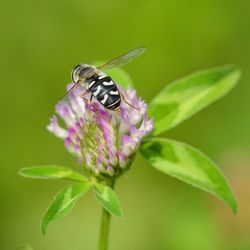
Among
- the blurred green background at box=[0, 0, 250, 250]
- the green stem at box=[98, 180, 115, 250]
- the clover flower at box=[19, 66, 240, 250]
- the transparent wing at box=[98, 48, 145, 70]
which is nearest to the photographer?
the green stem at box=[98, 180, 115, 250]

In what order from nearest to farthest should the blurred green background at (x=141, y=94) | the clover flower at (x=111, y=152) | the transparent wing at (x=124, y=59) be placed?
the clover flower at (x=111, y=152), the transparent wing at (x=124, y=59), the blurred green background at (x=141, y=94)

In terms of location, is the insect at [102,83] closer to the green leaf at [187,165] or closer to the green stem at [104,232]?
the green leaf at [187,165]

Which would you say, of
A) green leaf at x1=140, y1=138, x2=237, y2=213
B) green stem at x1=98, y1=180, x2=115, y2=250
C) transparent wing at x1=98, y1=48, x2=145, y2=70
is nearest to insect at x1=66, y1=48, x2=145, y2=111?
transparent wing at x1=98, y1=48, x2=145, y2=70

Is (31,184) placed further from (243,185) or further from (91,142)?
(91,142)

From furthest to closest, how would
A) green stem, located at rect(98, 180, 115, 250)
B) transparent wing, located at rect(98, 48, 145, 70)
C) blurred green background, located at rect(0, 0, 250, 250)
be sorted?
blurred green background, located at rect(0, 0, 250, 250)
transparent wing, located at rect(98, 48, 145, 70)
green stem, located at rect(98, 180, 115, 250)

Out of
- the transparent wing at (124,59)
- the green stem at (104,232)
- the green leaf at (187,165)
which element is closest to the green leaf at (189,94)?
the green leaf at (187,165)

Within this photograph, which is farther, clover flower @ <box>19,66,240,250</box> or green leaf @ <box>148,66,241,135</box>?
green leaf @ <box>148,66,241,135</box>

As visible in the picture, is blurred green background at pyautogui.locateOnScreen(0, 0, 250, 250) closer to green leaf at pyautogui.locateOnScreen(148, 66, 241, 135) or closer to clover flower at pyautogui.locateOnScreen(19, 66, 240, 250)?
green leaf at pyautogui.locateOnScreen(148, 66, 241, 135)

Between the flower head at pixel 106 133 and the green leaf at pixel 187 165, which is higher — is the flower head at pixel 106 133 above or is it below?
above

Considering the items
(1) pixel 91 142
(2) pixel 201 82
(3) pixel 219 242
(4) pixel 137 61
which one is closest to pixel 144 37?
(4) pixel 137 61
